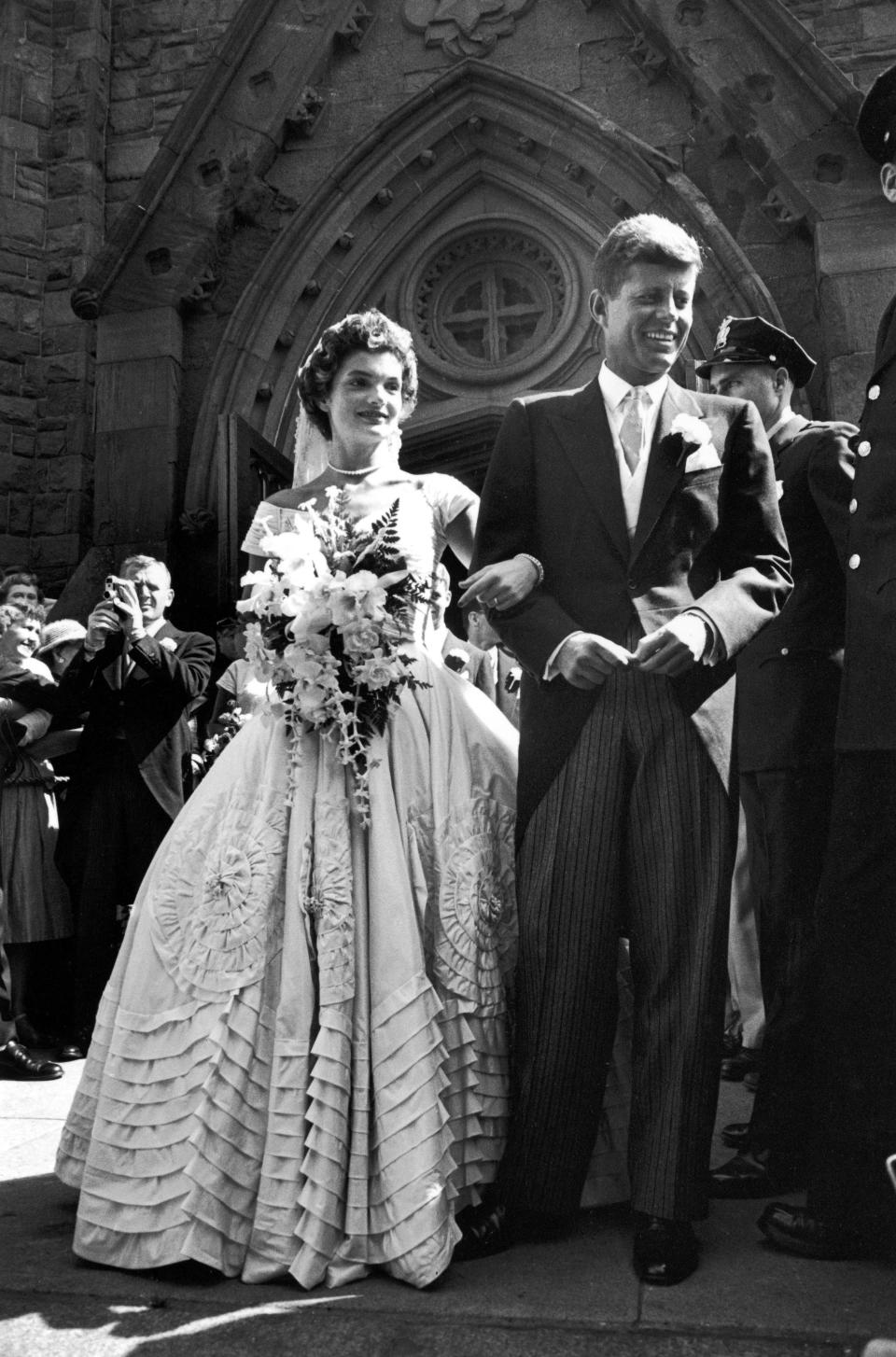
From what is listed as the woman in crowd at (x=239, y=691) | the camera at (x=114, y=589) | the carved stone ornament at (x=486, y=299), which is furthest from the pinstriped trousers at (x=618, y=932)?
the carved stone ornament at (x=486, y=299)

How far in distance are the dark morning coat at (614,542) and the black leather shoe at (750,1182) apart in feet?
3.41

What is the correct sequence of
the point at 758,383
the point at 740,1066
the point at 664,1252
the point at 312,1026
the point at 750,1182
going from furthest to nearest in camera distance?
the point at 740,1066 < the point at 758,383 < the point at 750,1182 < the point at 312,1026 < the point at 664,1252

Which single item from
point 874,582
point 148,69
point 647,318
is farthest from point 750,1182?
point 148,69

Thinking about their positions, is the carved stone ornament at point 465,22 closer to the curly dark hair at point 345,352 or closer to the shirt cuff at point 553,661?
the curly dark hair at point 345,352

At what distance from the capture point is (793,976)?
10.9ft

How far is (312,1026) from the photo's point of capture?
2867mm

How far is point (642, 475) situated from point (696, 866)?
92 centimetres

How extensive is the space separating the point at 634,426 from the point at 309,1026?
1577 mm

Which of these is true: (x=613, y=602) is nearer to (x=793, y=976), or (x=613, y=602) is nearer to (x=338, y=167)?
(x=793, y=976)

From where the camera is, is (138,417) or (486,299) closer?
(138,417)

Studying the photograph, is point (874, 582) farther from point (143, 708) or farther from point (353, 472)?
point (143, 708)

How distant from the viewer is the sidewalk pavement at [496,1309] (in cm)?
232

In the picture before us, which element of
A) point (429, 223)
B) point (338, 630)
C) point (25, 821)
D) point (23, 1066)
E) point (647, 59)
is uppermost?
point (647, 59)

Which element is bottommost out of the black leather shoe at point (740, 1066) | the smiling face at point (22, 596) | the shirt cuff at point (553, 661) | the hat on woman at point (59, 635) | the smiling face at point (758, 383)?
the black leather shoe at point (740, 1066)
